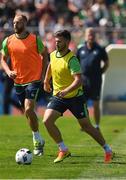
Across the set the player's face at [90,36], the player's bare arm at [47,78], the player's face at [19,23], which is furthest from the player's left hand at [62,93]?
the player's face at [90,36]

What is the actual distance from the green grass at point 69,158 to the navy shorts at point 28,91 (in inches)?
41.5

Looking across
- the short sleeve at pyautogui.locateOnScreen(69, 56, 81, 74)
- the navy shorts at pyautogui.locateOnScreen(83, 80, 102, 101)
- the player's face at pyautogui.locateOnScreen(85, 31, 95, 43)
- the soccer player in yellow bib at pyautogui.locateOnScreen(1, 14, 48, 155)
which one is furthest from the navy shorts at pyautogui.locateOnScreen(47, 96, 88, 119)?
the navy shorts at pyautogui.locateOnScreen(83, 80, 102, 101)

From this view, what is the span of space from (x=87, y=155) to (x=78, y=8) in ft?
48.1

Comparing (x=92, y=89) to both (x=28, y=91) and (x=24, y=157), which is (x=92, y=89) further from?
(x=24, y=157)

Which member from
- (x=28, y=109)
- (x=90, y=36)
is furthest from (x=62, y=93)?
(x=90, y=36)

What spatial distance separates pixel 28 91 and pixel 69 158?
1.48 meters

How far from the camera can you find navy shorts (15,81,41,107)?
1471 centimetres

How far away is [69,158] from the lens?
46.6ft

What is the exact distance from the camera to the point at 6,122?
22.6 m

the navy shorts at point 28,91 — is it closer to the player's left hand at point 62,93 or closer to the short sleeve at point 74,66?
the player's left hand at point 62,93

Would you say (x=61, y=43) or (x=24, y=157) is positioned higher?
(x=61, y=43)

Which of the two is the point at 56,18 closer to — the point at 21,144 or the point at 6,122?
the point at 6,122

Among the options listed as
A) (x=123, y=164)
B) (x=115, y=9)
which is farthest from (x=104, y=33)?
(x=123, y=164)

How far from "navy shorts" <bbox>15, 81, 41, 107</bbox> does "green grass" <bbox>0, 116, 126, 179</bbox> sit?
1053 mm
